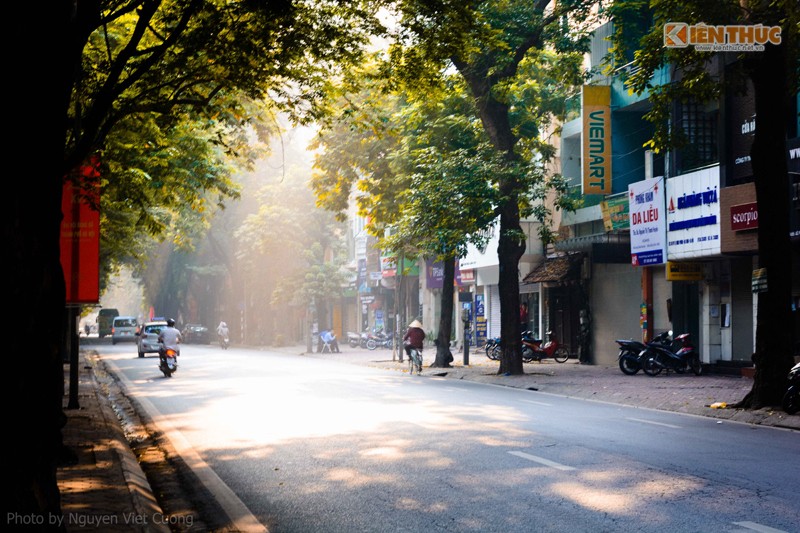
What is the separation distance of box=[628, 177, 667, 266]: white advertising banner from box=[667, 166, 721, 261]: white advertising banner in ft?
0.72

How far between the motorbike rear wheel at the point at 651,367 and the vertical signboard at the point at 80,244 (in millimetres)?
15983

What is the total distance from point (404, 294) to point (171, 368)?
31.4 m

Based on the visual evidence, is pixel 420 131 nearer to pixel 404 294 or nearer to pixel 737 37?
pixel 737 37

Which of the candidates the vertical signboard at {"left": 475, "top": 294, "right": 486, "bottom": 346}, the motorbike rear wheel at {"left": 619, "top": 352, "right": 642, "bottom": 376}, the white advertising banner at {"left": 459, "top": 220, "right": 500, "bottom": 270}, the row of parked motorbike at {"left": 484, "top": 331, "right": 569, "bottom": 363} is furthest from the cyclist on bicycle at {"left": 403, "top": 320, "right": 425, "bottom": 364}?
the vertical signboard at {"left": 475, "top": 294, "right": 486, "bottom": 346}

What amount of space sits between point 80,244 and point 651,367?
16515 millimetres

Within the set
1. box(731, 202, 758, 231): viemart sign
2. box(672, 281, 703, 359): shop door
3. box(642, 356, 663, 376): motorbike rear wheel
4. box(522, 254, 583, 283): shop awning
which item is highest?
box(731, 202, 758, 231): viemart sign

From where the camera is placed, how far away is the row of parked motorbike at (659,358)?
2534 centimetres

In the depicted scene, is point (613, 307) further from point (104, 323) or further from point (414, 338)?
point (104, 323)

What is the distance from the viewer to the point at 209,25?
529 inches

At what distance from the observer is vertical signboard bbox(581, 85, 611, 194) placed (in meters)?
29.8

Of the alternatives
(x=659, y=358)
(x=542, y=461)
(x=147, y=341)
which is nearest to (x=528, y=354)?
(x=659, y=358)

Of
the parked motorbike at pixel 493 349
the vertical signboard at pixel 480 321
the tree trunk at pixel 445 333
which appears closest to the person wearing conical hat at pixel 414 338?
the tree trunk at pixel 445 333

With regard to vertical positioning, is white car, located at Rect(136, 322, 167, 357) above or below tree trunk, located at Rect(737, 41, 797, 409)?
below

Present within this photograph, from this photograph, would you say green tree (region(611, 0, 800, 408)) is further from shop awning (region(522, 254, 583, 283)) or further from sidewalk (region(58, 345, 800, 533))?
shop awning (region(522, 254, 583, 283))
